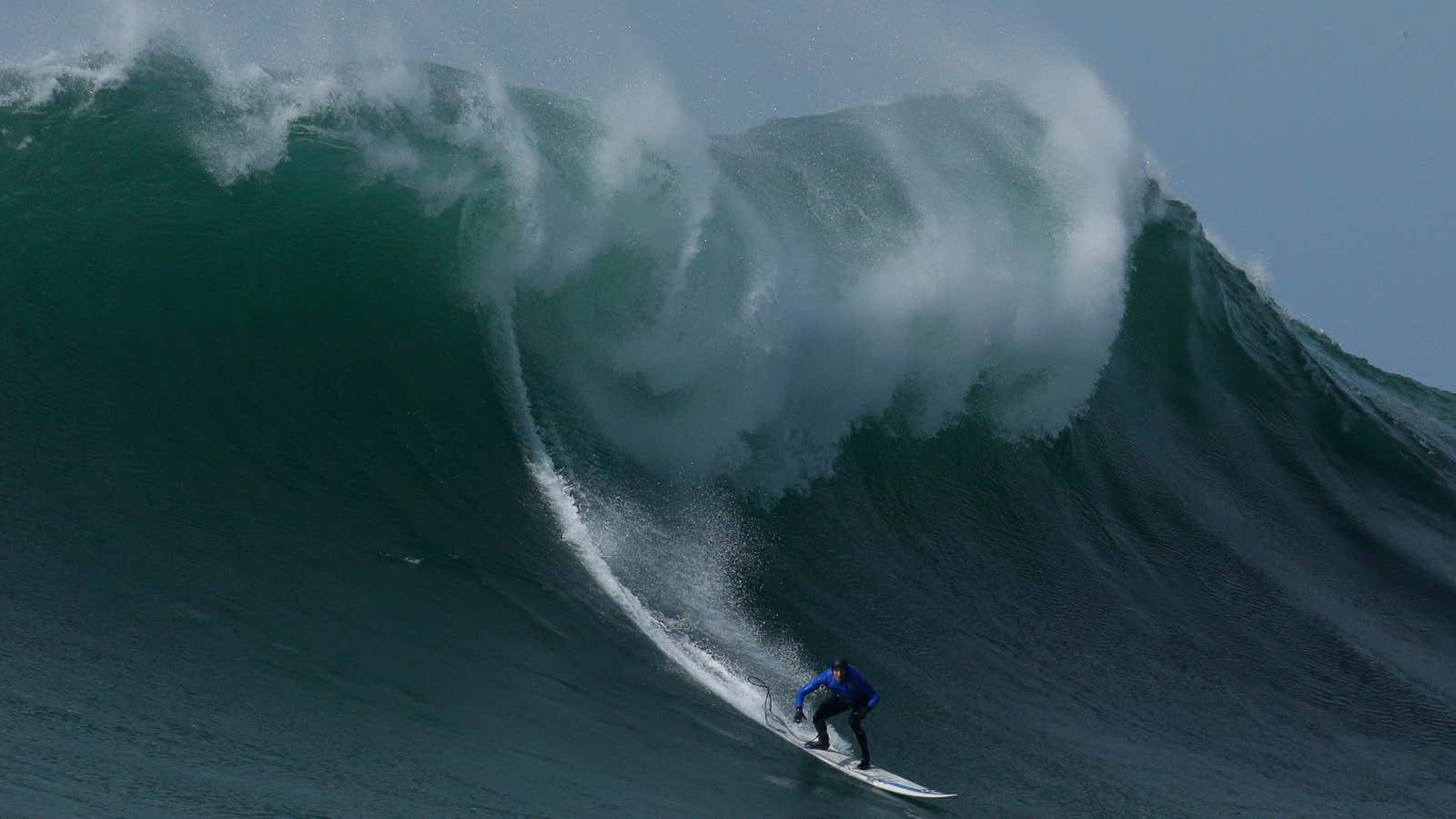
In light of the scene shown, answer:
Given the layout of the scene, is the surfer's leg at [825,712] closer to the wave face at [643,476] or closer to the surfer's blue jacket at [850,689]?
the surfer's blue jacket at [850,689]

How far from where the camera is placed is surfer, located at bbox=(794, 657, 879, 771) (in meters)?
8.40

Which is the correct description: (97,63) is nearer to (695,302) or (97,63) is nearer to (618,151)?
(618,151)

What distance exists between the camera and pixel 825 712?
8.54 m

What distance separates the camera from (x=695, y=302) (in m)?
12.6

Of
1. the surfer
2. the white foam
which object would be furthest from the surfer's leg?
the white foam

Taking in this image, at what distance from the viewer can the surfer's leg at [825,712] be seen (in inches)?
335

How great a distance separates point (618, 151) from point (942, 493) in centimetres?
460

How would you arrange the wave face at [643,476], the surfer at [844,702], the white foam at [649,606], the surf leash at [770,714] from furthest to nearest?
the white foam at [649,606], the surf leash at [770,714], the surfer at [844,702], the wave face at [643,476]

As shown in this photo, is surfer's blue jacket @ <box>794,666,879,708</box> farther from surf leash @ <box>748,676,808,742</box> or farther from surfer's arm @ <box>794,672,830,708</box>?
surf leash @ <box>748,676,808,742</box>

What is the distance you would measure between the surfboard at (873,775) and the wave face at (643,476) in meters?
0.16

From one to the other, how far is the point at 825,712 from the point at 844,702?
0.13m

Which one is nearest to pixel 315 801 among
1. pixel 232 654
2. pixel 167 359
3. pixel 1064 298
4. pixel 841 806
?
pixel 232 654

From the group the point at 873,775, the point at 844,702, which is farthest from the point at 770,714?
the point at 873,775

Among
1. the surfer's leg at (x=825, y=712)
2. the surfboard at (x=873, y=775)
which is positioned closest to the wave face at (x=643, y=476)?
the surfboard at (x=873, y=775)
